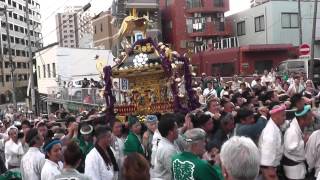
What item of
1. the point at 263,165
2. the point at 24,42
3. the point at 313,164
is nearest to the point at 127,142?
the point at 263,165

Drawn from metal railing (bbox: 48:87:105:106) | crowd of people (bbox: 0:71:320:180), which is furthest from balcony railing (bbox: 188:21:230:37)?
crowd of people (bbox: 0:71:320:180)

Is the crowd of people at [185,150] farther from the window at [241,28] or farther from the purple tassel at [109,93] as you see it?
the window at [241,28]

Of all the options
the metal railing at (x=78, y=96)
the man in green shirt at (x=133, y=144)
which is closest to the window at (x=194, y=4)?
the metal railing at (x=78, y=96)

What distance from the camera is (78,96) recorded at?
78.3 feet

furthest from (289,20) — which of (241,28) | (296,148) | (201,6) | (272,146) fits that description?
(272,146)

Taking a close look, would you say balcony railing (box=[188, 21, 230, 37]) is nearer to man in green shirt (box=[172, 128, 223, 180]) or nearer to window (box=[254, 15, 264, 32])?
window (box=[254, 15, 264, 32])

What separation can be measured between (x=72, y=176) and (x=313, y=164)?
3152 millimetres

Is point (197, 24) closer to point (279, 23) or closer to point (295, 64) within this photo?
point (279, 23)

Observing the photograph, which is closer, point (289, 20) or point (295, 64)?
point (295, 64)

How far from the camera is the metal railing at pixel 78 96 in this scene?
20.3 m

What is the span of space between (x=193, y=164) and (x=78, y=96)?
66.1 feet

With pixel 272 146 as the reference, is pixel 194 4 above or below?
above

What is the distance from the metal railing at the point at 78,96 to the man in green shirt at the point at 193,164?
12536 millimetres

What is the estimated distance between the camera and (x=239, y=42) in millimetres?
39312
